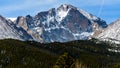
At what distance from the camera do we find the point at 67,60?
50062 mm

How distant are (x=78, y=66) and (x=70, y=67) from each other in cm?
297

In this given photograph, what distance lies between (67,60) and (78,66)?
3030 millimetres

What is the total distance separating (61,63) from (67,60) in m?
0.84

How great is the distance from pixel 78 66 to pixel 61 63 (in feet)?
11.5

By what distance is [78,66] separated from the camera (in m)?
52.5

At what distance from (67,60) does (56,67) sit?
166 centimetres

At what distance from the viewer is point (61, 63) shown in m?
49.9

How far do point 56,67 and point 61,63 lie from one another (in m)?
0.93

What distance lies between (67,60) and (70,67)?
965 millimetres

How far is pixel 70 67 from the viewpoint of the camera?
4978cm
